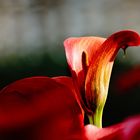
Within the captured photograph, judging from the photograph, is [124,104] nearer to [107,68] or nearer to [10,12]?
[10,12]

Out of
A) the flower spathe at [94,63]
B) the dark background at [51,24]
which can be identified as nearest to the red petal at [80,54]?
the flower spathe at [94,63]

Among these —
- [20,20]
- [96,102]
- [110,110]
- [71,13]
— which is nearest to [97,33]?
[71,13]

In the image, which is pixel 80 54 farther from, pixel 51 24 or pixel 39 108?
pixel 51 24

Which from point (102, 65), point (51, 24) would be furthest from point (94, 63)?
point (51, 24)

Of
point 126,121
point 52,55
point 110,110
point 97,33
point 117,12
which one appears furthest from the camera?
point 117,12

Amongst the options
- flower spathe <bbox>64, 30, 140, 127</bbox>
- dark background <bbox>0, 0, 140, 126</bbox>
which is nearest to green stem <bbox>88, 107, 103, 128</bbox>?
flower spathe <bbox>64, 30, 140, 127</bbox>

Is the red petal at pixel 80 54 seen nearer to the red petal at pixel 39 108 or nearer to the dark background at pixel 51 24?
the red petal at pixel 39 108
